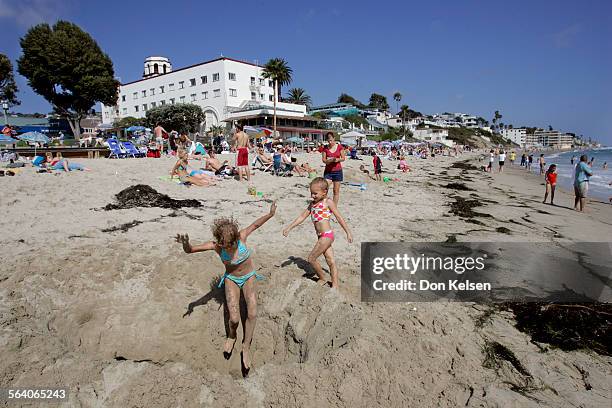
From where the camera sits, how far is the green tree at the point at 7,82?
34.1m

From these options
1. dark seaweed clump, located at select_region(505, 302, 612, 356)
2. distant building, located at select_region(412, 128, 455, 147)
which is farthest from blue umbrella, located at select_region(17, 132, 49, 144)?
distant building, located at select_region(412, 128, 455, 147)

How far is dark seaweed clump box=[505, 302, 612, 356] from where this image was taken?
3.56 meters

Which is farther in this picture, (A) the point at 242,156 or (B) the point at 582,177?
(A) the point at 242,156

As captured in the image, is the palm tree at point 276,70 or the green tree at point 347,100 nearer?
the palm tree at point 276,70

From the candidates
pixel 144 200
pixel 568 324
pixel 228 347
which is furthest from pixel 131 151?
pixel 568 324

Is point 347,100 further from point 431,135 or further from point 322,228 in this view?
point 322,228

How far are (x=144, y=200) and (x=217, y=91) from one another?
47457 mm

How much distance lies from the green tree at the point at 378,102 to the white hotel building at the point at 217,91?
2733 inches

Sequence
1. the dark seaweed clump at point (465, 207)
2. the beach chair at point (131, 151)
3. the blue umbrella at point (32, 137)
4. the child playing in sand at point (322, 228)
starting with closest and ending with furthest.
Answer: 1. the child playing in sand at point (322, 228)
2. the dark seaweed clump at point (465, 207)
3. the blue umbrella at point (32, 137)
4. the beach chair at point (131, 151)

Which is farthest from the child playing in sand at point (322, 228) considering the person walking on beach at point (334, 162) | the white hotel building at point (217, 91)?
the white hotel building at point (217, 91)

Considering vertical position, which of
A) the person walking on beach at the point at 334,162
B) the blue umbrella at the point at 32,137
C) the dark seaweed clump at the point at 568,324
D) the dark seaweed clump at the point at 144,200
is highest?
the blue umbrella at the point at 32,137

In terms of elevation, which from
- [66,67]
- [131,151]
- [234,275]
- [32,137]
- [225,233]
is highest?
[66,67]

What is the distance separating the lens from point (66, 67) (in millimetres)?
34969

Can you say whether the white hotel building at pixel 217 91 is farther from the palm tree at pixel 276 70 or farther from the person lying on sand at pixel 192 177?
the person lying on sand at pixel 192 177
